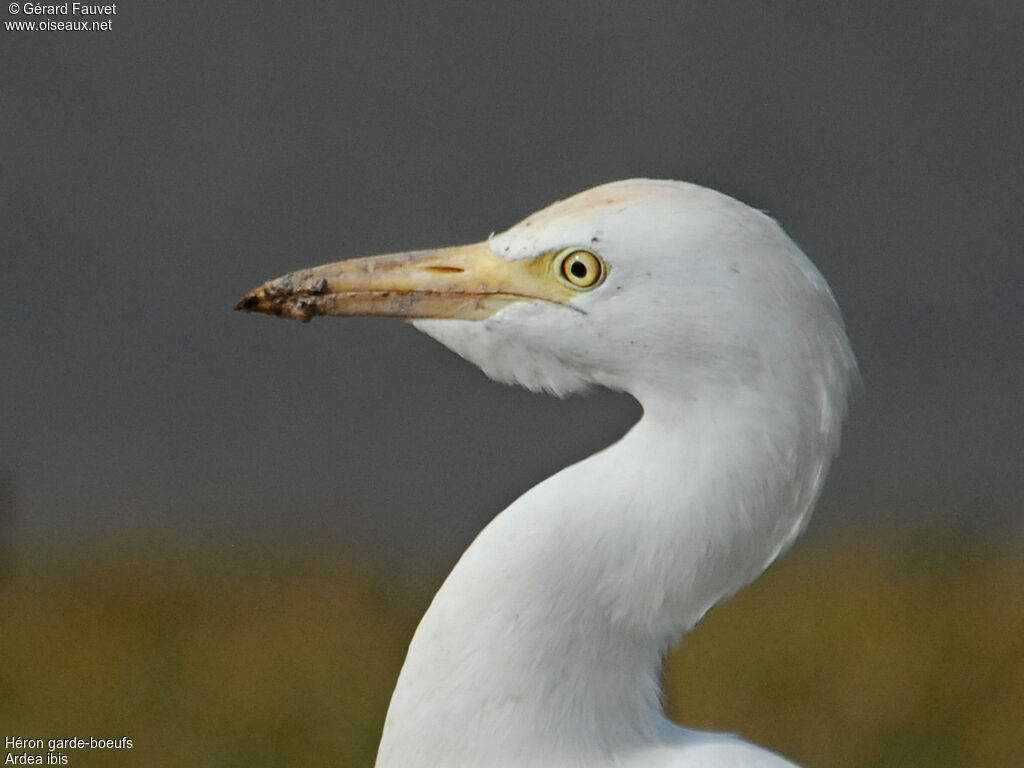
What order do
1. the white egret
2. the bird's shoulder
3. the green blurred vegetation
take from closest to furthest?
the white egret
the bird's shoulder
the green blurred vegetation

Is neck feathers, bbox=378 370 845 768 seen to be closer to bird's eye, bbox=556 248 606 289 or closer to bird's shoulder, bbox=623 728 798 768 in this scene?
bird's shoulder, bbox=623 728 798 768

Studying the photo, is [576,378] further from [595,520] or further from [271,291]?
[271,291]

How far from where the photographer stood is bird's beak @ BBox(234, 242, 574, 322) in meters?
1.58

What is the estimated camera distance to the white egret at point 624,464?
1.49 m

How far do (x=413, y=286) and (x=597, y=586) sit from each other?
1.31 ft

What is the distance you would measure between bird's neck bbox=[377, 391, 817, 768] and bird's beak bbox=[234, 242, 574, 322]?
208 mm

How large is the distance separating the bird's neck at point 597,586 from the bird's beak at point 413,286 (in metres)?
0.21

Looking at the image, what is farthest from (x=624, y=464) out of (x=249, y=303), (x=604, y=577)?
(x=249, y=303)

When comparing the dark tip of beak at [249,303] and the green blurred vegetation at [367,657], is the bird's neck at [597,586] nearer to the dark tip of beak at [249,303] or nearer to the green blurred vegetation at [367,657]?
the dark tip of beak at [249,303]

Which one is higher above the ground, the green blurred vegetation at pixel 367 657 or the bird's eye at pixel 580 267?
the bird's eye at pixel 580 267

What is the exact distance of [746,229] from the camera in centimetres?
150

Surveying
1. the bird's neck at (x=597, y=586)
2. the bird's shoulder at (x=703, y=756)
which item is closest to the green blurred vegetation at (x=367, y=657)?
the bird's shoulder at (x=703, y=756)

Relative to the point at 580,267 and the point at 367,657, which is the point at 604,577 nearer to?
the point at 580,267

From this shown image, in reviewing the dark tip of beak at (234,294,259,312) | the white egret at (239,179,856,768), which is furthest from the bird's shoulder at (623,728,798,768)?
the dark tip of beak at (234,294,259,312)
